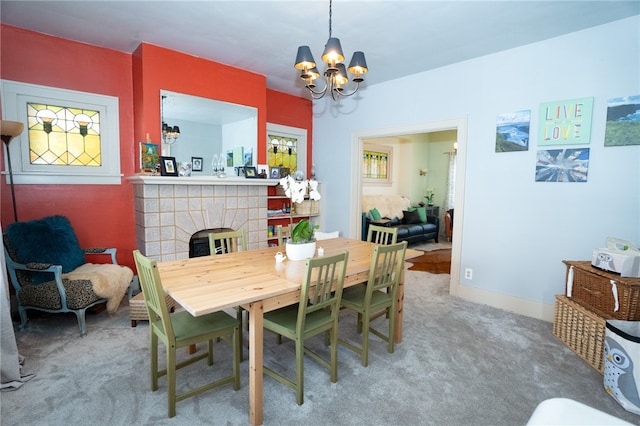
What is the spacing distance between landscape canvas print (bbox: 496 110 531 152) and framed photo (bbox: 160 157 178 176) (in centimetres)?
348

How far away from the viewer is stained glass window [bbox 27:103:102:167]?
10.1 feet

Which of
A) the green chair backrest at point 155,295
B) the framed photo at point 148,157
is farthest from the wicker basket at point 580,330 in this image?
the framed photo at point 148,157

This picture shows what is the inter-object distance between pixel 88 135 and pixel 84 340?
213 cm

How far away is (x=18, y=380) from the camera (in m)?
1.97

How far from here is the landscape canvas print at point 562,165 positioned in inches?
110

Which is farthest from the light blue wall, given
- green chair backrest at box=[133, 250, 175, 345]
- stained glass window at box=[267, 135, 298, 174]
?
green chair backrest at box=[133, 250, 175, 345]

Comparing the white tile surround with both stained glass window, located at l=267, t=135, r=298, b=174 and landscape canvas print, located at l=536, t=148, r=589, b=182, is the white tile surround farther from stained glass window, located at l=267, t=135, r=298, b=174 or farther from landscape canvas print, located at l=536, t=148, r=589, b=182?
landscape canvas print, located at l=536, t=148, r=589, b=182

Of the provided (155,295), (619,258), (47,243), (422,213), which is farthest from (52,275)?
(422,213)

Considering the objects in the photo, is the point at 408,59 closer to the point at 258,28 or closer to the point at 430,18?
the point at 430,18

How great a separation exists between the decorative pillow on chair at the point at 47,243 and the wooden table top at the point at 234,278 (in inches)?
59.8

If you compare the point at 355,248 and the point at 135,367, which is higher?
the point at 355,248

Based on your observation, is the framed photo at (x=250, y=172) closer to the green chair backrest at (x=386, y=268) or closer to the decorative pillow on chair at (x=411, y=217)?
the green chair backrest at (x=386, y=268)

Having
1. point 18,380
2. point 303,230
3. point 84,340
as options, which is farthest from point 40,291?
point 303,230

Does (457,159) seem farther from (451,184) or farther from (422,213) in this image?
(451,184)
